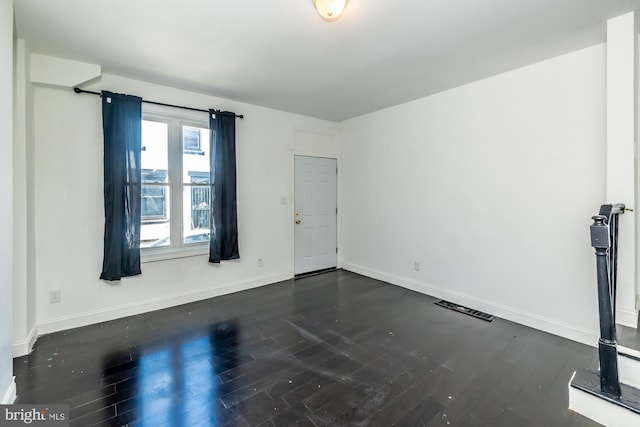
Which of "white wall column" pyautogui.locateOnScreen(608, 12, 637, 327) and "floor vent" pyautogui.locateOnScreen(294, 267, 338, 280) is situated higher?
"white wall column" pyautogui.locateOnScreen(608, 12, 637, 327)

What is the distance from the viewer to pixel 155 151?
352 centimetres

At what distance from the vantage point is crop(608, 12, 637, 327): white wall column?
2238 mm

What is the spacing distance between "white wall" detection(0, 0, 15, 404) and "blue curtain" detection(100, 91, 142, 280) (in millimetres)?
1191

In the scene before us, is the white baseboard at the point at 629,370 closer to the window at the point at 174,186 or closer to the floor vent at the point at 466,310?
the floor vent at the point at 466,310

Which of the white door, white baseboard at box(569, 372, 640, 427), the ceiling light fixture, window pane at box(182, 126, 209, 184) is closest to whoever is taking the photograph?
white baseboard at box(569, 372, 640, 427)

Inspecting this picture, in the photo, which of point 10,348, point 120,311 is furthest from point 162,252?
point 10,348

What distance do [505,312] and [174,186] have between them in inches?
163

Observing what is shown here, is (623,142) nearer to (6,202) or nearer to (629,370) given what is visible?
(629,370)

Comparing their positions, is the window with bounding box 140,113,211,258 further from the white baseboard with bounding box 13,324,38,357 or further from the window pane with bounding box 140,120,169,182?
the white baseboard with bounding box 13,324,38,357

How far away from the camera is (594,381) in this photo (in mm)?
1858

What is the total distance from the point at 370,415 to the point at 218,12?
2.92 meters

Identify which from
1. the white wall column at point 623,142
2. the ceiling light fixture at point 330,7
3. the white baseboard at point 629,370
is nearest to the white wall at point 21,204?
the ceiling light fixture at point 330,7

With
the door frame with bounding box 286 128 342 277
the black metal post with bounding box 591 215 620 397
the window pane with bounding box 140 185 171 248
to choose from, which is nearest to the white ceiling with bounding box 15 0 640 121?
the window pane with bounding box 140 185 171 248

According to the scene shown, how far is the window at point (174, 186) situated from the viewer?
3.49 meters
